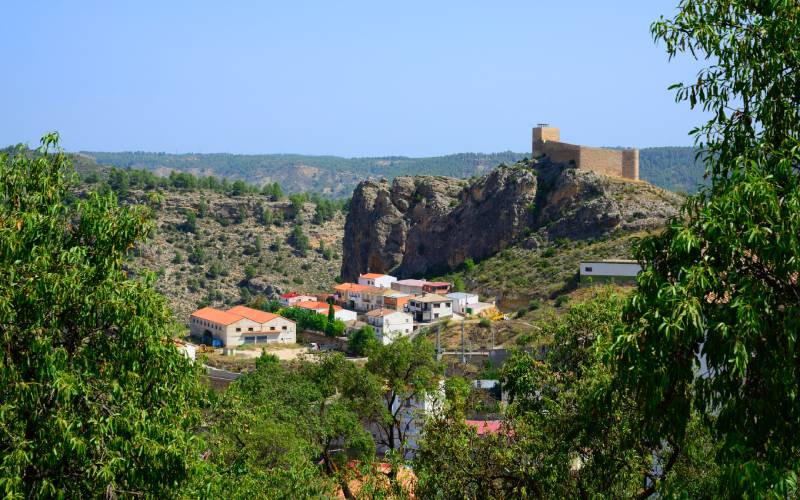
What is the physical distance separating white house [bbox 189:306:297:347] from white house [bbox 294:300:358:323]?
14.0ft

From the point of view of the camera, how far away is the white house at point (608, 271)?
49781mm

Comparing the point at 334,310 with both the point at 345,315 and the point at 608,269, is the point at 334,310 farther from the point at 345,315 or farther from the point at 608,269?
the point at 608,269

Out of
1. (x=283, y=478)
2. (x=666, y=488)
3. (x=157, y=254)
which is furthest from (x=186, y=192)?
(x=666, y=488)

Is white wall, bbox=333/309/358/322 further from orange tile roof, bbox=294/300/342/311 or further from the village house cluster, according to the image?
orange tile roof, bbox=294/300/342/311

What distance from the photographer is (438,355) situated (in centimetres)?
4484

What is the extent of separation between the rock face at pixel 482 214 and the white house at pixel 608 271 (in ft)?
21.7

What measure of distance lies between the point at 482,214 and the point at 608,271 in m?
21.0

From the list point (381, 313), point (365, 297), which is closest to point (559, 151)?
point (365, 297)

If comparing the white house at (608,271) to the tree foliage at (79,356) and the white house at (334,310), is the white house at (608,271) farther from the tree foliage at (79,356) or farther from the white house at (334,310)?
the tree foliage at (79,356)

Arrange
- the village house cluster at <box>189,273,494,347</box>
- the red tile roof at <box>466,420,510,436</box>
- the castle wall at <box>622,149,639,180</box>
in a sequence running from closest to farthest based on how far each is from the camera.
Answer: the red tile roof at <box>466,420,510,436</box> < the village house cluster at <box>189,273,494,347</box> < the castle wall at <box>622,149,639,180</box>

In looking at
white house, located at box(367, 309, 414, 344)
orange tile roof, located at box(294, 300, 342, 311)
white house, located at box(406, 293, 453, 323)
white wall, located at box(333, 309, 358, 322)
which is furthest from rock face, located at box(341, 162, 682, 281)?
white house, located at box(367, 309, 414, 344)

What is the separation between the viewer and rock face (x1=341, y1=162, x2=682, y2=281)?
61062mm

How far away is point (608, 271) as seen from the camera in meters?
50.9

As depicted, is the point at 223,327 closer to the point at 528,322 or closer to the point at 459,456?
the point at 528,322
